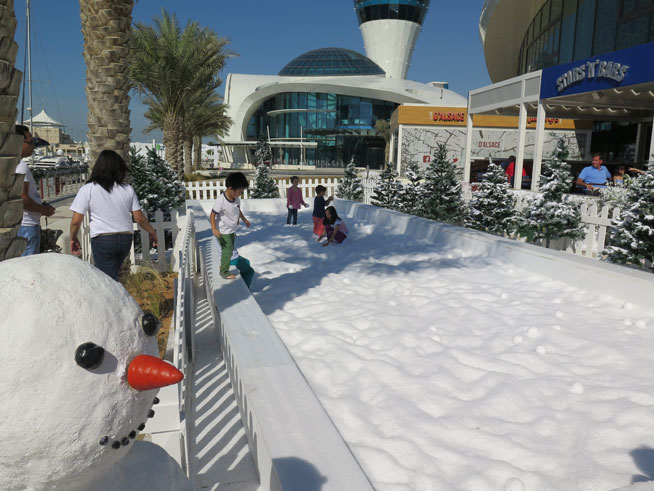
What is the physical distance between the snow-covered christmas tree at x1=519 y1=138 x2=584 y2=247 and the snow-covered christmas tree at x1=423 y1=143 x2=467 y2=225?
296 cm

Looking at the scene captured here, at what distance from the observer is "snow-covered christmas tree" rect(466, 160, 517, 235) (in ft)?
33.6

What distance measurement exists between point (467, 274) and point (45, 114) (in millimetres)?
Result: 92539

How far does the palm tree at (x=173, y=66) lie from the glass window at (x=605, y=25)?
52.9ft

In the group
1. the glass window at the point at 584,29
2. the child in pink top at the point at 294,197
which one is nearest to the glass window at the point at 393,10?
the glass window at the point at 584,29

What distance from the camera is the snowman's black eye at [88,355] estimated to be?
1104 mm

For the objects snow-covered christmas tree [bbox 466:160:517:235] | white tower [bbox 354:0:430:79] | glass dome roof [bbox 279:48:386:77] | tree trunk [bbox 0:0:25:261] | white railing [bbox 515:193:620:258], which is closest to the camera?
tree trunk [bbox 0:0:25:261]

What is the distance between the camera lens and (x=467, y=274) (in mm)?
6312

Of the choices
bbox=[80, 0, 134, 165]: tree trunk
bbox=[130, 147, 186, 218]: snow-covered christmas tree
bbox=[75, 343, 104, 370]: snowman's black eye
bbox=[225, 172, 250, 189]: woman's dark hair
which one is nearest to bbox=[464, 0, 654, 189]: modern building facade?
bbox=[225, 172, 250, 189]: woman's dark hair

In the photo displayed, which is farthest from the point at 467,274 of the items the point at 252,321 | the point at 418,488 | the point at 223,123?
the point at 223,123

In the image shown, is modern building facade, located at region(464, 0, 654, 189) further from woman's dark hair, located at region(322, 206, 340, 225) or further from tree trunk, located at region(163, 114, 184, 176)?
tree trunk, located at region(163, 114, 184, 176)

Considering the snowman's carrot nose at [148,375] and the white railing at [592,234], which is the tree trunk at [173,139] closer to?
the white railing at [592,234]

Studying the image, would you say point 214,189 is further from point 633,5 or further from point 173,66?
point 633,5

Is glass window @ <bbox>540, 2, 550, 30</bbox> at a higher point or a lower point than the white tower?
A: lower

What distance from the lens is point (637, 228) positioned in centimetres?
641
